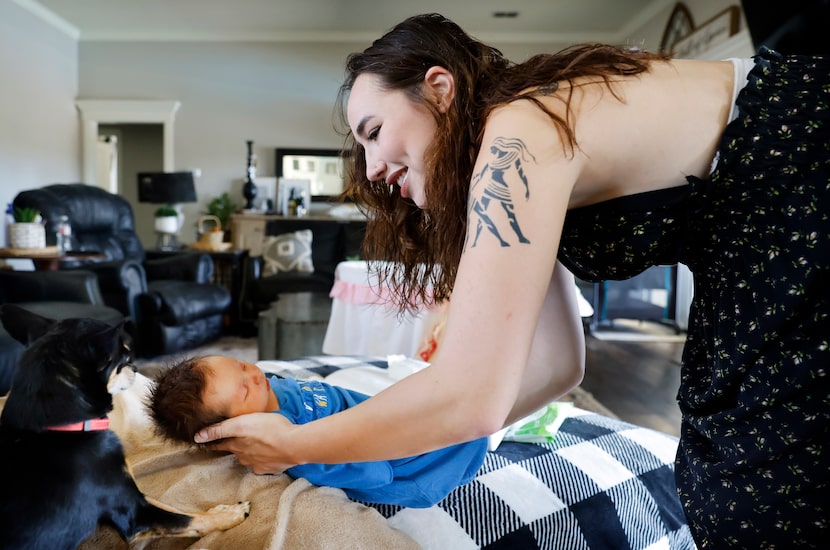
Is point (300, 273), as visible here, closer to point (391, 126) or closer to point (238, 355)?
point (238, 355)

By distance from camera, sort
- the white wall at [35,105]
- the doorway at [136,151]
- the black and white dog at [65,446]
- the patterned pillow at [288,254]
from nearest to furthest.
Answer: the black and white dog at [65,446] → the patterned pillow at [288,254] → the white wall at [35,105] → the doorway at [136,151]

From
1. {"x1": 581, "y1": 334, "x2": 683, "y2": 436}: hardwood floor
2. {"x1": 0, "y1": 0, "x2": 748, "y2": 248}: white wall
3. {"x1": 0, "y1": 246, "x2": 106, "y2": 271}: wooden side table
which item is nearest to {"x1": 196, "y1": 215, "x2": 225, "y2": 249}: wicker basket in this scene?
{"x1": 0, "y1": 0, "x2": 748, "y2": 248}: white wall

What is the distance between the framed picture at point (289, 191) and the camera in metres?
6.67

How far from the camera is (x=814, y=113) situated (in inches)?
25.3

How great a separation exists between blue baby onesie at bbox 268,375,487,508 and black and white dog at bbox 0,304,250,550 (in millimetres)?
294

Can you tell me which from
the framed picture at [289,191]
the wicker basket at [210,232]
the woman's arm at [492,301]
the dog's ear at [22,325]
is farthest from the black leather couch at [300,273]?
the woman's arm at [492,301]

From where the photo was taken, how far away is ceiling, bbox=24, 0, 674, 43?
19.5 feet

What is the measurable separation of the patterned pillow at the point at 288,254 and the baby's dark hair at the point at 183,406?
14.0 ft

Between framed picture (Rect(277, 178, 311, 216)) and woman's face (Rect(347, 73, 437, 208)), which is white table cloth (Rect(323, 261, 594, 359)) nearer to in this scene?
woman's face (Rect(347, 73, 437, 208))

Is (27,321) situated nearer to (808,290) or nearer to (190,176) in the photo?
(808,290)

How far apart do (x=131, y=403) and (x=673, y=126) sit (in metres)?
1.18

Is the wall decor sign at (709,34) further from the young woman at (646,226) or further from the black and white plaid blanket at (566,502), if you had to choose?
the young woman at (646,226)

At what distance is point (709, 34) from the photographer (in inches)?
189

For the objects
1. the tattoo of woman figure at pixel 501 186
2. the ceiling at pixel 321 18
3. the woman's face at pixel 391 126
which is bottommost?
the tattoo of woman figure at pixel 501 186
